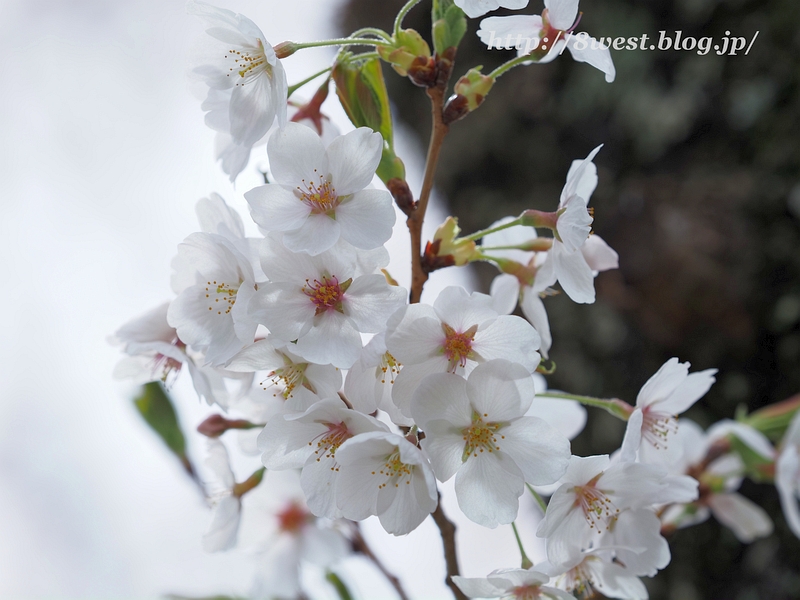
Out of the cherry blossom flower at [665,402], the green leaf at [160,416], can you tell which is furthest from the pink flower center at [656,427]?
the green leaf at [160,416]

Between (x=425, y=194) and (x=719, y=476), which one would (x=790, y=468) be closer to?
(x=719, y=476)

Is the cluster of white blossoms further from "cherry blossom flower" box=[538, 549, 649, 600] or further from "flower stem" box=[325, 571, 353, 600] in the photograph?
"flower stem" box=[325, 571, 353, 600]

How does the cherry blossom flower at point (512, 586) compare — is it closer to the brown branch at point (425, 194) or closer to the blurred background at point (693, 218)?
the brown branch at point (425, 194)

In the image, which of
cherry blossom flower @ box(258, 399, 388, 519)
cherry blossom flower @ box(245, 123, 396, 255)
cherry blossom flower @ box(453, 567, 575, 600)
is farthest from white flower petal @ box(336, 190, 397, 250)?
cherry blossom flower @ box(453, 567, 575, 600)

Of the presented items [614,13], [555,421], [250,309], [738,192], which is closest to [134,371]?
[250,309]

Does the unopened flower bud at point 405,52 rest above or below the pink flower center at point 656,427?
above

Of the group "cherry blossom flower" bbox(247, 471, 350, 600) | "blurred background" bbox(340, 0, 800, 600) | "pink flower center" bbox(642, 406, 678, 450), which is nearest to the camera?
"pink flower center" bbox(642, 406, 678, 450)
